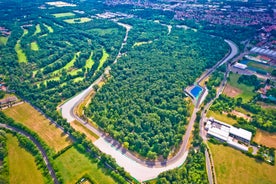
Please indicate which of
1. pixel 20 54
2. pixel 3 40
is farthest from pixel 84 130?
pixel 3 40

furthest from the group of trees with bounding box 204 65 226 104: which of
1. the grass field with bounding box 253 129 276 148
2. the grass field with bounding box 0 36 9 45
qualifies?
the grass field with bounding box 0 36 9 45

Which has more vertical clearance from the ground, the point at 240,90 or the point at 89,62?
the point at 240,90

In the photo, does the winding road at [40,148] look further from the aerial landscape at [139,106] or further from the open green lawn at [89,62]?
the open green lawn at [89,62]

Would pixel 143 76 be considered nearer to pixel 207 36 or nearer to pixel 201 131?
pixel 201 131

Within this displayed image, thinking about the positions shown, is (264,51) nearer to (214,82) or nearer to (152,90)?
(214,82)

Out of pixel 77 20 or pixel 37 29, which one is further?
pixel 77 20

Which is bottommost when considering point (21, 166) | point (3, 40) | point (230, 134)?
point (21, 166)
